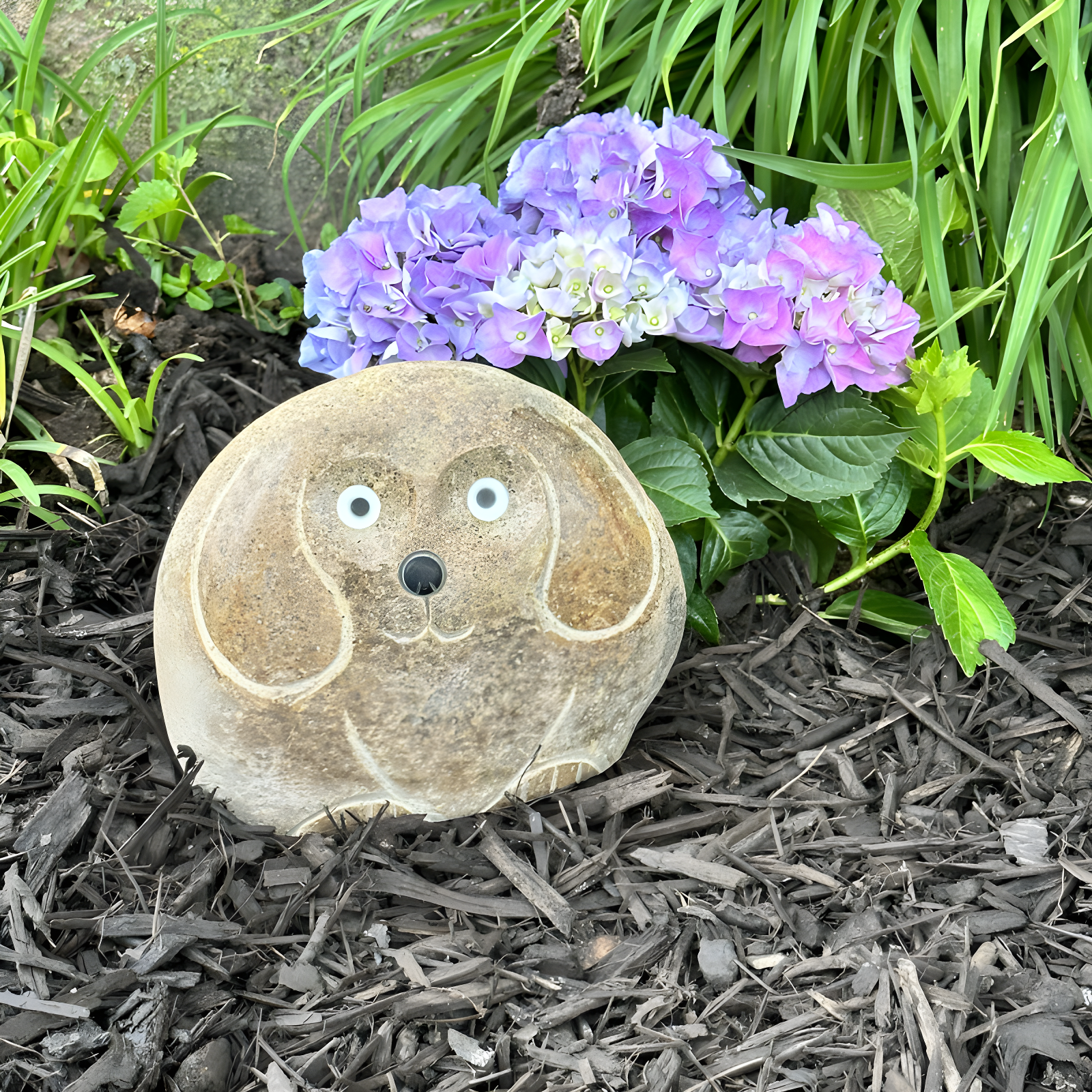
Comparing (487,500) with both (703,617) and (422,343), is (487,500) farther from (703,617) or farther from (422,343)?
(703,617)

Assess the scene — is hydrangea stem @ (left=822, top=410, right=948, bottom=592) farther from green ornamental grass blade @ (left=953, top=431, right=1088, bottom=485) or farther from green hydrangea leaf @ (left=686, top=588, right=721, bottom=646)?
green hydrangea leaf @ (left=686, top=588, right=721, bottom=646)

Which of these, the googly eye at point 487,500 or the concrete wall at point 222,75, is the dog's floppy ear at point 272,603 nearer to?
the googly eye at point 487,500

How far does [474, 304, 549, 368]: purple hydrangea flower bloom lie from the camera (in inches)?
58.6

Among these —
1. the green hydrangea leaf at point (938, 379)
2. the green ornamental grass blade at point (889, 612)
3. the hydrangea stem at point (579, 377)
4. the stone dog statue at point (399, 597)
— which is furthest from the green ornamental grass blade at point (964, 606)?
the hydrangea stem at point (579, 377)

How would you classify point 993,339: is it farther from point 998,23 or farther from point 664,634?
point 664,634

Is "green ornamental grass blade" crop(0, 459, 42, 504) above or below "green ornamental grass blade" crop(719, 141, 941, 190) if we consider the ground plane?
below

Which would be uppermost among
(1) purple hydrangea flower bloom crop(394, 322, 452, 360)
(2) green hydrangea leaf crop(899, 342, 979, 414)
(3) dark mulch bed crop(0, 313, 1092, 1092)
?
(1) purple hydrangea flower bloom crop(394, 322, 452, 360)

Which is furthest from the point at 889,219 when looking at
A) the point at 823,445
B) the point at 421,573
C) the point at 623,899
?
the point at 623,899

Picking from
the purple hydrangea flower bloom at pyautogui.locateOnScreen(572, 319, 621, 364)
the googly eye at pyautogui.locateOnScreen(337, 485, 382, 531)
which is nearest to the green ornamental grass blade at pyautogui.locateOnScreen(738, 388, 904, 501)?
the purple hydrangea flower bloom at pyautogui.locateOnScreen(572, 319, 621, 364)

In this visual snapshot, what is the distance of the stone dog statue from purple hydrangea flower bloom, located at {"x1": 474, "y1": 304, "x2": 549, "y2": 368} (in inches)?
4.6

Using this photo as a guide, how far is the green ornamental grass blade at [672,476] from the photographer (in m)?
1.60

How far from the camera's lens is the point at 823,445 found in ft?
5.36

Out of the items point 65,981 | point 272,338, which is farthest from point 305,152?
point 65,981

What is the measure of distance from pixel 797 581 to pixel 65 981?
4.38 ft
